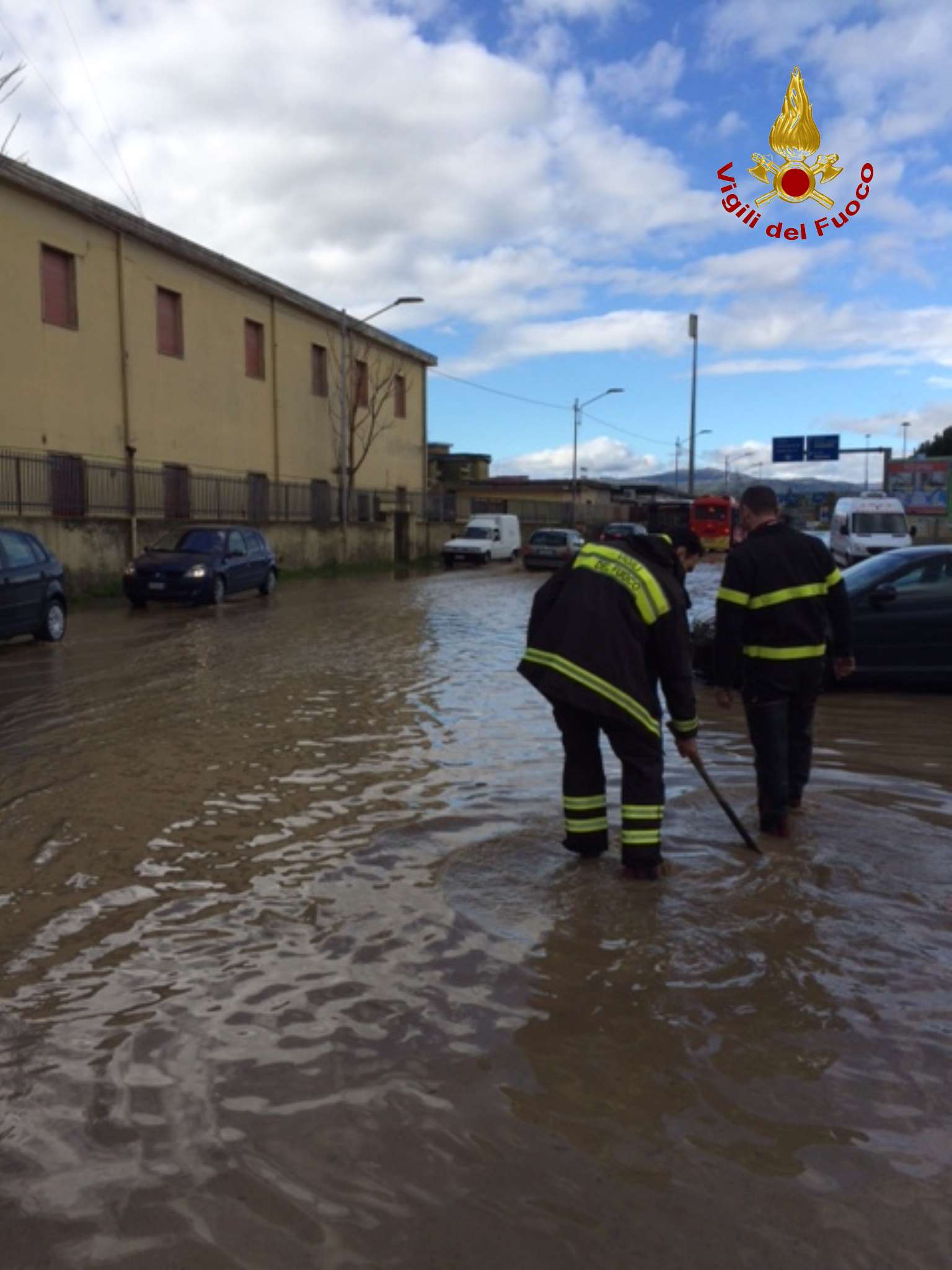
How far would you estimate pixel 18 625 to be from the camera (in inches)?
517

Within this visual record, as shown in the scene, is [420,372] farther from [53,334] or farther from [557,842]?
[557,842]

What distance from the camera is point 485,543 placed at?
128 ft

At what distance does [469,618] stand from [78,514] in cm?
981

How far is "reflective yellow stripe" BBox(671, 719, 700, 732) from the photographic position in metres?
4.94

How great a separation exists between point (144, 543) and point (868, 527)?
22515 millimetres

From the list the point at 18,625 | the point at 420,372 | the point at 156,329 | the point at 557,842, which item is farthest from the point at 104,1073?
the point at 420,372

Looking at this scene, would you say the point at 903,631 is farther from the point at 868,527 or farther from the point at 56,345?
the point at 868,527

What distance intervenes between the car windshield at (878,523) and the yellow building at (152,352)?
1629 centimetres

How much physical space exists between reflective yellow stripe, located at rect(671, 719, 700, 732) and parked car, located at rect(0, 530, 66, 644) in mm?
9953

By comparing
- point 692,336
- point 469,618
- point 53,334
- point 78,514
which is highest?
point 692,336

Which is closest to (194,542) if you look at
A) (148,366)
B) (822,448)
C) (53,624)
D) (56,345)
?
(56,345)

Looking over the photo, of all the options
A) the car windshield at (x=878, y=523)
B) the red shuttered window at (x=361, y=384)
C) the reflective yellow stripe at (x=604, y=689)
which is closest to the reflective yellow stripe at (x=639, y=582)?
the reflective yellow stripe at (x=604, y=689)

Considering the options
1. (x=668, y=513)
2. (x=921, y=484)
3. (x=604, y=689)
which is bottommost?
(x=604, y=689)

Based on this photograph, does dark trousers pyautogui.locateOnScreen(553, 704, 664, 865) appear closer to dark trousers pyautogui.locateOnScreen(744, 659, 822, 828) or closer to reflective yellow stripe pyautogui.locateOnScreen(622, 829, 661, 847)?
reflective yellow stripe pyautogui.locateOnScreen(622, 829, 661, 847)
